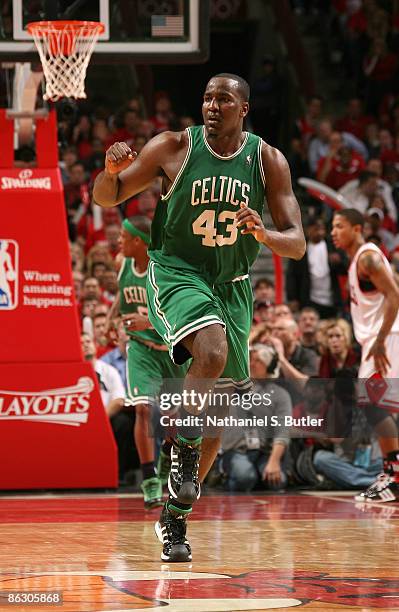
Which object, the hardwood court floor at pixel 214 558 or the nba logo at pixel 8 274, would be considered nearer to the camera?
the hardwood court floor at pixel 214 558

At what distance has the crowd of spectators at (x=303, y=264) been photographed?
9750mm

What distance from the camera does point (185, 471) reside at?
17.7 ft

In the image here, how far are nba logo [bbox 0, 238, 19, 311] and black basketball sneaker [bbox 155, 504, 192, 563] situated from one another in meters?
3.99

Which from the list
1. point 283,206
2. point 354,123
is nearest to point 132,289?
point 283,206

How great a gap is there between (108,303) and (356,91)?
997 cm

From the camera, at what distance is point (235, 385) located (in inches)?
235

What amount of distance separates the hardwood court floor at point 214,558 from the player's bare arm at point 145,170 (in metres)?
1.72

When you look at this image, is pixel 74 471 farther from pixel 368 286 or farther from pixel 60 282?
pixel 368 286

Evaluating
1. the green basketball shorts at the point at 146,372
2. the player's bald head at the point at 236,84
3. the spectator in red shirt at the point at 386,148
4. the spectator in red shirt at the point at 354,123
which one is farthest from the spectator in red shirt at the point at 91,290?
the spectator in red shirt at the point at 354,123

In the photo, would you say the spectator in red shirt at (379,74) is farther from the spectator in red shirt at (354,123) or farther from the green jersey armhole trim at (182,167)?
the green jersey armhole trim at (182,167)

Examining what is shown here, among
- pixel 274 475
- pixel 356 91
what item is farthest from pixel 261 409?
pixel 356 91

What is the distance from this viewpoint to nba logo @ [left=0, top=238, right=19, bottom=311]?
923 centimetres

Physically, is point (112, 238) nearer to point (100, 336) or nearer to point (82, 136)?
point (100, 336)

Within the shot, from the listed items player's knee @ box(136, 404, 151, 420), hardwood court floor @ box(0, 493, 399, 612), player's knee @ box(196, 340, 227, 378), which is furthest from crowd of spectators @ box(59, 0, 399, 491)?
player's knee @ box(196, 340, 227, 378)
